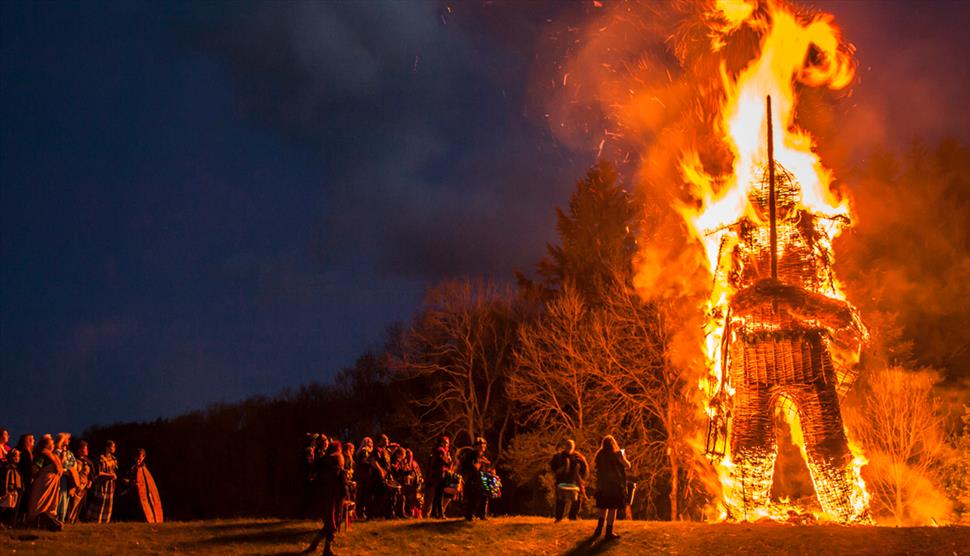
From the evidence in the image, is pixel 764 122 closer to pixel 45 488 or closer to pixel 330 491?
pixel 330 491

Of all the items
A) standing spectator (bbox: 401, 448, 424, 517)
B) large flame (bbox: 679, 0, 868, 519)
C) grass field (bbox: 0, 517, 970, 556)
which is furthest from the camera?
standing spectator (bbox: 401, 448, 424, 517)

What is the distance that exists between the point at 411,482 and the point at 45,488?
8000 millimetres

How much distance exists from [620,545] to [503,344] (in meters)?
29.2

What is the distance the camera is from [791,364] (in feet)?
52.2

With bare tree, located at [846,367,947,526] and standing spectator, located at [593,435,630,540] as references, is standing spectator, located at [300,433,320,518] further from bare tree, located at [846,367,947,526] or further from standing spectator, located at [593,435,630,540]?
bare tree, located at [846,367,947,526]

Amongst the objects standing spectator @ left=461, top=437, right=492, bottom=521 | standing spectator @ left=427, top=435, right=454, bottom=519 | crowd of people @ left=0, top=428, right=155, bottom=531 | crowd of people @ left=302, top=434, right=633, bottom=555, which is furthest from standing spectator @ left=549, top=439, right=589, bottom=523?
crowd of people @ left=0, top=428, right=155, bottom=531

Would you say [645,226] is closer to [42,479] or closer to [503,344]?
[503,344]

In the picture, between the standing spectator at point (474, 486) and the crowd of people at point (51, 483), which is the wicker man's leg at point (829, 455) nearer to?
the standing spectator at point (474, 486)

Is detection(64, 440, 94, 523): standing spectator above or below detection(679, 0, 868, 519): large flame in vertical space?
below

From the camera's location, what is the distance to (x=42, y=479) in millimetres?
16062

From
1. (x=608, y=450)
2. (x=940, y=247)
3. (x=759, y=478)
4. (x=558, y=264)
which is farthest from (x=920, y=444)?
(x=558, y=264)

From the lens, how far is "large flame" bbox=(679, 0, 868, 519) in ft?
58.5

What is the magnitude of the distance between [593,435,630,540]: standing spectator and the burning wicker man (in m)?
2.55

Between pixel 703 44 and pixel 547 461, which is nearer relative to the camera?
pixel 703 44
